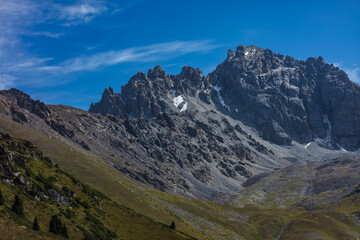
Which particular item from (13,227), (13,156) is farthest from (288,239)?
(13,227)

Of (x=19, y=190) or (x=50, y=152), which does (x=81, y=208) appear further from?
(x=50, y=152)

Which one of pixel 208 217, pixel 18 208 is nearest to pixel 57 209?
pixel 18 208

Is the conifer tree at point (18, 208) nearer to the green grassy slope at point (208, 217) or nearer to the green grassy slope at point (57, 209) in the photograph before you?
the green grassy slope at point (57, 209)

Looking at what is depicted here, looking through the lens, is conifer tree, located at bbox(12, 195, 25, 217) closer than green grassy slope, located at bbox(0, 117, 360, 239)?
Yes

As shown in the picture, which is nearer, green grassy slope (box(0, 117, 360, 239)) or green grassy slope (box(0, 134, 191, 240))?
green grassy slope (box(0, 134, 191, 240))

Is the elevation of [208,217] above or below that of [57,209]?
below

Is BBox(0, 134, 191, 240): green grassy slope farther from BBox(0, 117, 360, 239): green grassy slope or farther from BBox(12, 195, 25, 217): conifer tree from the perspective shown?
BBox(0, 117, 360, 239): green grassy slope

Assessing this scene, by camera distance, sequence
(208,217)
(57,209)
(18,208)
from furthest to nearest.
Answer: (208,217), (57,209), (18,208)

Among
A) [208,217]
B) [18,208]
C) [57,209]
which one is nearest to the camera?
[18,208]

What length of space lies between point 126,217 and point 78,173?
53.3m

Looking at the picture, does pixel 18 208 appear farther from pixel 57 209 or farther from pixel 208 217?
pixel 208 217

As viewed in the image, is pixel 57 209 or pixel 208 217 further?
pixel 208 217

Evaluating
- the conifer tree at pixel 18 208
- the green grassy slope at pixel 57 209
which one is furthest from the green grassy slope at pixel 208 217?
the conifer tree at pixel 18 208

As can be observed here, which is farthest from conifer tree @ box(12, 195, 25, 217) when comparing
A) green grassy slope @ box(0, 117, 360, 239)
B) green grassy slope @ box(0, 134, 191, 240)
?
green grassy slope @ box(0, 117, 360, 239)
